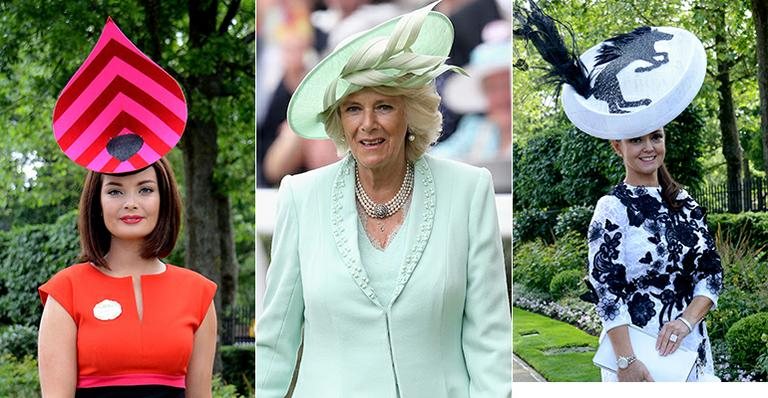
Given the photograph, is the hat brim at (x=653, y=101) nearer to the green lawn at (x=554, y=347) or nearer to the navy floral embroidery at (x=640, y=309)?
the navy floral embroidery at (x=640, y=309)

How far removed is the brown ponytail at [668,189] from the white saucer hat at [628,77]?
301mm

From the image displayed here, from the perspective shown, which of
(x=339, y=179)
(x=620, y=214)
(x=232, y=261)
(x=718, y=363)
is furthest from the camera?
(x=232, y=261)

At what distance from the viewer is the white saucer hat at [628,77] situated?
24.0ft

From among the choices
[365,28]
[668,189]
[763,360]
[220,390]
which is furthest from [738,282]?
[365,28]

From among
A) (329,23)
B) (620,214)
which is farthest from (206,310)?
(620,214)

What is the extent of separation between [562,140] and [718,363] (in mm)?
1931

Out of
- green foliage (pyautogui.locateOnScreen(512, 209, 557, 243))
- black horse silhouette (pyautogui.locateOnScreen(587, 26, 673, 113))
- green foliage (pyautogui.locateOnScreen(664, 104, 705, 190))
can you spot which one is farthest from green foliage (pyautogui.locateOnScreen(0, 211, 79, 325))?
green foliage (pyautogui.locateOnScreen(664, 104, 705, 190))

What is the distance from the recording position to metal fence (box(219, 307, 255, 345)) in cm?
1166

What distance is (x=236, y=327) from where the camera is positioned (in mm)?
11742

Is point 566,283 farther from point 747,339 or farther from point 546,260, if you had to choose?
point 747,339

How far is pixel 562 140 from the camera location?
8.38 m

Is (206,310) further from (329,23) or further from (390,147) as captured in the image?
(329,23)

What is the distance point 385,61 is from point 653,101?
4.71 m

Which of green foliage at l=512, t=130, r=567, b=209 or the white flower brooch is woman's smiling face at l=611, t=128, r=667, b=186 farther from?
the white flower brooch
